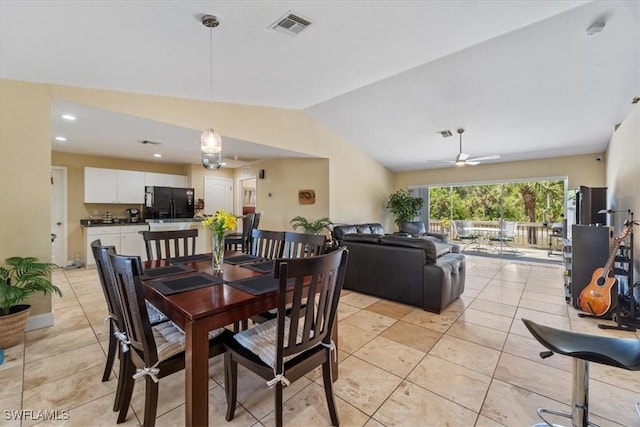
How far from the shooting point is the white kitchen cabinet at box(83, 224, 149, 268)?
5273mm

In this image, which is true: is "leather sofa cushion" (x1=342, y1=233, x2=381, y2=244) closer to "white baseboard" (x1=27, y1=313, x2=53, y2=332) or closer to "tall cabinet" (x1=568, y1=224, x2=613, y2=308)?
"tall cabinet" (x1=568, y1=224, x2=613, y2=308)

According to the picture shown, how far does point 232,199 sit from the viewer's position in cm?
778

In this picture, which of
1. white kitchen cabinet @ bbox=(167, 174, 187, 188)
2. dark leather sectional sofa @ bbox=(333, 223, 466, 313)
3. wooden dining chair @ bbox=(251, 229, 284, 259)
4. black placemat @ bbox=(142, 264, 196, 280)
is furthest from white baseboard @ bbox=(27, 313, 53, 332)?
white kitchen cabinet @ bbox=(167, 174, 187, 188)

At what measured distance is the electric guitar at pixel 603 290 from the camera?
9.46ft

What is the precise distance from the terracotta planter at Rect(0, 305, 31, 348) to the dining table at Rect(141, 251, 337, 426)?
1554mm

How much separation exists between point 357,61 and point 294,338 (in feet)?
9.70

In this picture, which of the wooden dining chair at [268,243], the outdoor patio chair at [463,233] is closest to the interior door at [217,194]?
the wooden dining chair at [268,243]

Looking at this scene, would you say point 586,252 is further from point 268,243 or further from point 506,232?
point 506,232

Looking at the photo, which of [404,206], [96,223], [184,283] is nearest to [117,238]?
[96,223]

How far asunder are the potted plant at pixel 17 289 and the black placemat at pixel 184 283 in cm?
167

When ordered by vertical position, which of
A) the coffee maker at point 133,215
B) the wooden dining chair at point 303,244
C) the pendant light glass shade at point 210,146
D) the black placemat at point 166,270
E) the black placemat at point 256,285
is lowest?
the black placemat at point 256,285

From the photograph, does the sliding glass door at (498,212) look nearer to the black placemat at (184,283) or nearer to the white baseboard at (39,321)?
the black placemat at (184,283)

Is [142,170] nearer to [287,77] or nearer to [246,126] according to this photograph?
[246,126]

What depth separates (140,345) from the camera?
1466 mm
